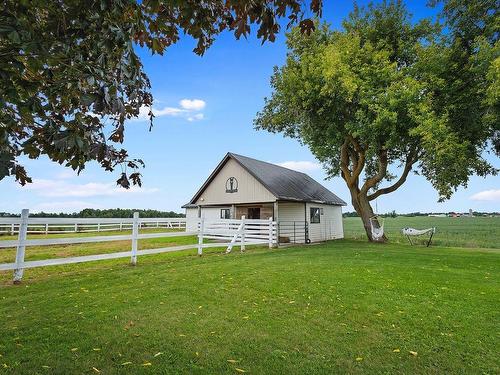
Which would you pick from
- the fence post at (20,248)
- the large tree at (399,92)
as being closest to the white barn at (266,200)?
the large tree at (399,92)

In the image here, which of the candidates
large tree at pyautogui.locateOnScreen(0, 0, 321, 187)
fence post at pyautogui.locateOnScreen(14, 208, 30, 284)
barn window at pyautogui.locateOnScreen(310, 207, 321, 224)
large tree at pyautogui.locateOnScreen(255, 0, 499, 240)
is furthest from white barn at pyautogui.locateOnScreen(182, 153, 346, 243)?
large tree at pyautogui.locateOnScreen(0, 0, 321, 187)

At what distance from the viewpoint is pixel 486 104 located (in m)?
15.7

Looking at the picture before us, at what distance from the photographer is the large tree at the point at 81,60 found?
7.23 feet

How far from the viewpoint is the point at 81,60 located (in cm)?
250

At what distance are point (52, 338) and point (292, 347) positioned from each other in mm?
3066

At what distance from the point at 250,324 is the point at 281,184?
1819cm

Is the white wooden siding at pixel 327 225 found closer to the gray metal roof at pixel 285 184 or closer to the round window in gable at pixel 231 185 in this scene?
the gray metal roof at pixel 285 184

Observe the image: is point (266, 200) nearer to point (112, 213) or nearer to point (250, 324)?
point (250, 324)

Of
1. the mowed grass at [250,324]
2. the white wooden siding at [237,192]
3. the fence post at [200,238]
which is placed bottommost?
the mowed grass at [250,324]

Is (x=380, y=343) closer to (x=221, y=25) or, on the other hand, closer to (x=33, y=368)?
(x=33, y=368)

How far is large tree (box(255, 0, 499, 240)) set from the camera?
1605 cm

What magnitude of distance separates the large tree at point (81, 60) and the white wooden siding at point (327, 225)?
20.3 m

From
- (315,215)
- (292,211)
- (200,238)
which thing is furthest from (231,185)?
(200,238)

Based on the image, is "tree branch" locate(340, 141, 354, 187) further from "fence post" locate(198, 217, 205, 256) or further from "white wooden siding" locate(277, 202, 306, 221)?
"fence post" locate(198, 217, 205, 256)
